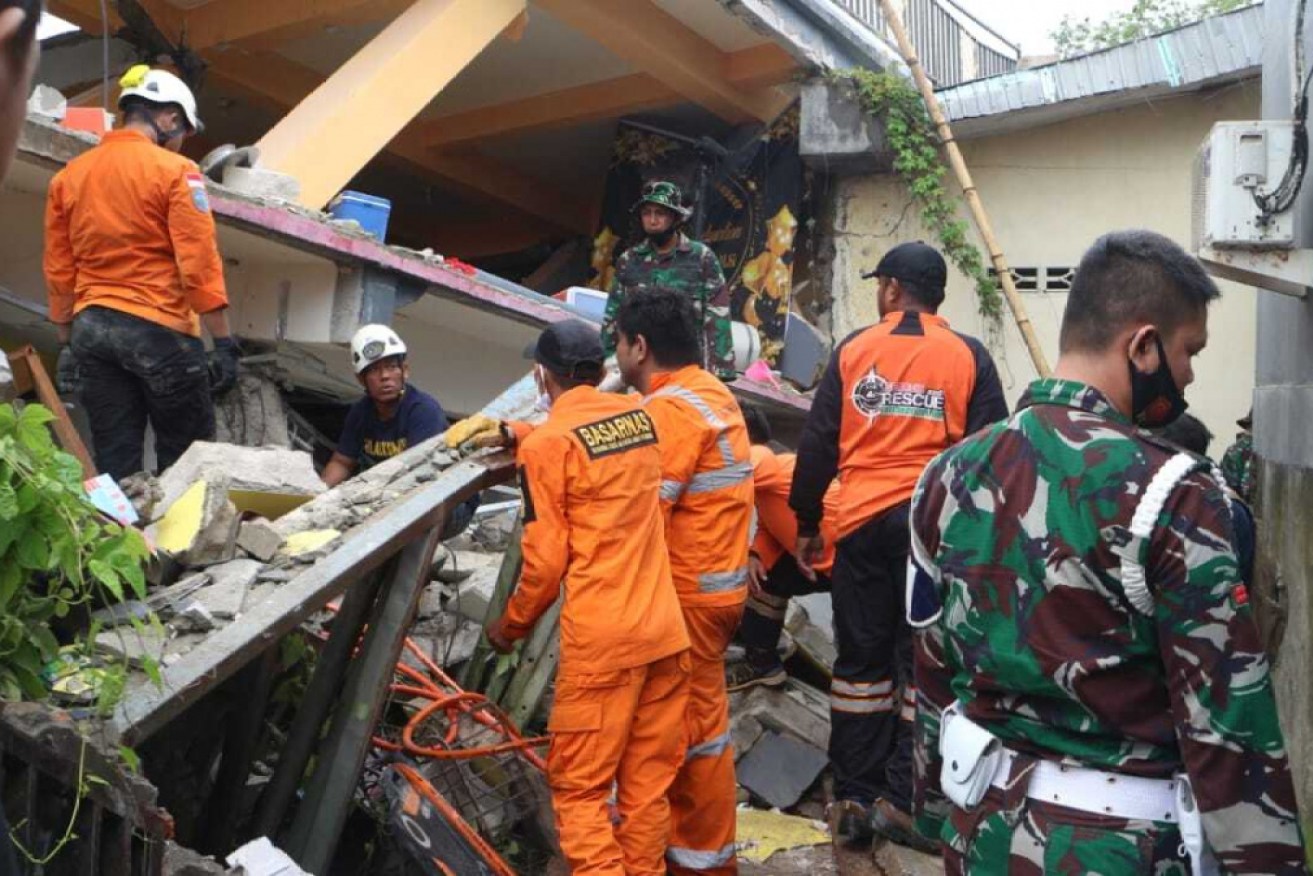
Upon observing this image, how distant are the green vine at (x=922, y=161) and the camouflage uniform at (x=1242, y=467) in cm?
369

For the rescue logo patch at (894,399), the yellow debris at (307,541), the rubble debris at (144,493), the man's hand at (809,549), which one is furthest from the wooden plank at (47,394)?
the rescue logo patch at (894,399)

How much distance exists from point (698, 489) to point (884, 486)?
65 cm

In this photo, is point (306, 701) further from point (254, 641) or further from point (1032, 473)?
point (1032, 473)

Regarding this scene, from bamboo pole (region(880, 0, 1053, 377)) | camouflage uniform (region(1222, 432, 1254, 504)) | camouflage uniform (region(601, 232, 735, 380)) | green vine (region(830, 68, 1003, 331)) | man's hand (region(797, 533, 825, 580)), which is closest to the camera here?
man's hand (region(797, 533, 825, 580))

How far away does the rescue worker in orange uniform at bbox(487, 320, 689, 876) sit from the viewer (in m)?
4.50

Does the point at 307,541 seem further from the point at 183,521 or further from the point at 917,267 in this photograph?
the point at 917,267

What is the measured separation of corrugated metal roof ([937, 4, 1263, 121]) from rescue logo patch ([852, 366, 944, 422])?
561cm

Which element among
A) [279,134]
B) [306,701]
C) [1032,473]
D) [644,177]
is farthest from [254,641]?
[644,177]

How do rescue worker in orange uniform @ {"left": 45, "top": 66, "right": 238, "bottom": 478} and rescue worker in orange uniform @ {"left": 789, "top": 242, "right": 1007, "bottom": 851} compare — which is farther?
rescue worker in orange uniform @ {"left": 45, "top": 66, "right": 238, "bottom": 478}

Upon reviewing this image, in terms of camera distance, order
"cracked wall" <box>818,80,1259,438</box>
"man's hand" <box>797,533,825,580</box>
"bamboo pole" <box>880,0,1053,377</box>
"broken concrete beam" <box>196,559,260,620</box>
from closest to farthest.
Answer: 1. "broken concrete beam" <box>196,559,260,620</box>
2. "man's hand" <box>797,533,825,580</box>
3. "cracked wall" <box>818,80,1259,438</box>
4. "bamboo pole" <box>880,0,1053,377</box>

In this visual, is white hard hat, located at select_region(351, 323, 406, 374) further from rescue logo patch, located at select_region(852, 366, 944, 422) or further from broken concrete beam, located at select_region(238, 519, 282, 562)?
rescue logo patch, located at select_region(852, 366, 944, 422)

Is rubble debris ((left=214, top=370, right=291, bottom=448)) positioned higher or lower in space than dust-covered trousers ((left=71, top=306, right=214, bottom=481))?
lower

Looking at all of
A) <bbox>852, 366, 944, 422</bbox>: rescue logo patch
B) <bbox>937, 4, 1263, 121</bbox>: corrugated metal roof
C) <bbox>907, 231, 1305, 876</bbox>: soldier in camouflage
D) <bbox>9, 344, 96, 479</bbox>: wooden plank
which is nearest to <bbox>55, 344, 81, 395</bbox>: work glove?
<bbox>9, 344, 96, 479</bbox>: wooden plank

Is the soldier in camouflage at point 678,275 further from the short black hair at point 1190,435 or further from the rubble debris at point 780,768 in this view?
the short black hair at point 1190,435
